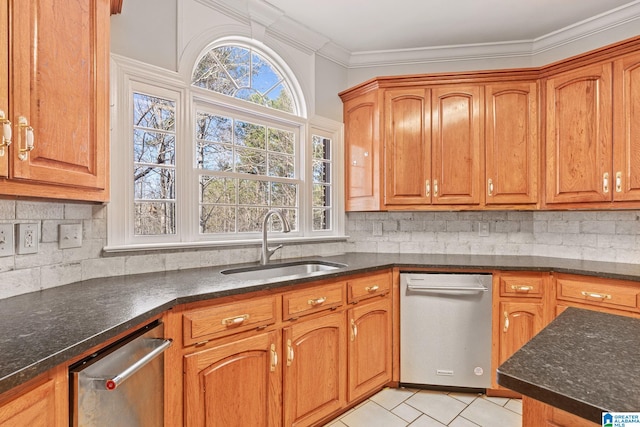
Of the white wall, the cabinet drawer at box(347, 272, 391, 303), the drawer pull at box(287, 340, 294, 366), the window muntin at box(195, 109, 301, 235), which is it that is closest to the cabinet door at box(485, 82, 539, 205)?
the cabinet drawer at box(347, 272, 391, 303)

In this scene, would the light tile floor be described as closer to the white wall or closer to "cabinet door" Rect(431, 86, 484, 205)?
"cabinet door" Rect(431, 86, 484, 205)

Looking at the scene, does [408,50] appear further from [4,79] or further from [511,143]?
[4,79]

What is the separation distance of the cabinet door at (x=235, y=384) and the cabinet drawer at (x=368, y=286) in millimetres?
589

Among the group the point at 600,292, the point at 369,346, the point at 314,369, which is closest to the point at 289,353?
the point at 314,369

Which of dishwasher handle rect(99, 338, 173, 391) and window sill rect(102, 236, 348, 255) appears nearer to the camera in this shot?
dishwasher handle rect(99, 338, 173, 391)

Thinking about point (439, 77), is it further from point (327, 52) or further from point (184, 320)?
point (184, 320)

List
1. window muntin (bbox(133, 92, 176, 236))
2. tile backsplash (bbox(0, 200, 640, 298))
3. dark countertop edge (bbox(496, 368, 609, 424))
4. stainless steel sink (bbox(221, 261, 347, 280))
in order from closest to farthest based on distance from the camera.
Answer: dark countertop edge (bbox(496, 368, 609, 424)) → tile backsplash (bbox(0, 200, 640, 298)) → window muntin (bbox(133, 92, 176, 236)) → stainless steel sink (bbox(221, 261, 347, 280))

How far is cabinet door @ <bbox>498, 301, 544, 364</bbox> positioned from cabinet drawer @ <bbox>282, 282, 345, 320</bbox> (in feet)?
3.67

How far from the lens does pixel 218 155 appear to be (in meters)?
2.29

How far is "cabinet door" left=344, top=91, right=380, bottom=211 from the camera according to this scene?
2.77m

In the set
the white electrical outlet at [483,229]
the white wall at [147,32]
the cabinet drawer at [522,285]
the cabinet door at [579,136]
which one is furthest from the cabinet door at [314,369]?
the cabinet door at [579,136]

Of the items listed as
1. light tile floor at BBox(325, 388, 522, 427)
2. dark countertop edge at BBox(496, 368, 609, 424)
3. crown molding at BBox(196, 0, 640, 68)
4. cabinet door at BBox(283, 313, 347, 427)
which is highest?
crown molding at BBox(196, 0, 640, 68)

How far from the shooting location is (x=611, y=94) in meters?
2.21

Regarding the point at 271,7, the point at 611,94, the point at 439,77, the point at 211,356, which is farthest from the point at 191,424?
the point at 611,94
